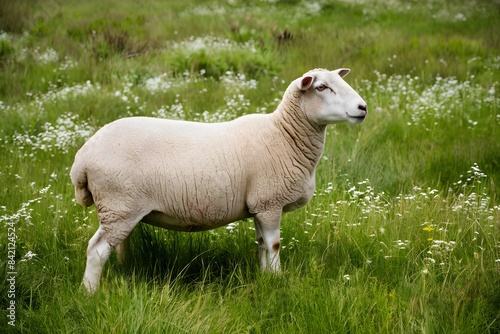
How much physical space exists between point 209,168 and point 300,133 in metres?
0.72

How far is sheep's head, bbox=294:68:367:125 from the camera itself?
153 inches

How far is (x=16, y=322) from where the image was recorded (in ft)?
11.1

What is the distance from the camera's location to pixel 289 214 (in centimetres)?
495

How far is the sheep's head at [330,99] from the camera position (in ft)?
12.8

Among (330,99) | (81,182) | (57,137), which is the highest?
(330,99)

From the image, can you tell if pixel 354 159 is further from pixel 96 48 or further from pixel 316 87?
pixel 96 48

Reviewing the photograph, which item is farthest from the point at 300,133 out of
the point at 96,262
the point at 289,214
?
the point at 96,262

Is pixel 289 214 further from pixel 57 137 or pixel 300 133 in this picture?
pixel 57 137

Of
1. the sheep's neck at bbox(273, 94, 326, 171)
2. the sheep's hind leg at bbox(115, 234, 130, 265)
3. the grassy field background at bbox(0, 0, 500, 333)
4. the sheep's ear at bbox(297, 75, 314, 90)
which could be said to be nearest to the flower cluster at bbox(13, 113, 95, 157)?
the grassy field background at bbox(0, 0, 500, 333)

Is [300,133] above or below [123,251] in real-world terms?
above

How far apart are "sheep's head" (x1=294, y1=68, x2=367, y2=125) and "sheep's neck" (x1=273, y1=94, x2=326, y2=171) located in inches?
3.4

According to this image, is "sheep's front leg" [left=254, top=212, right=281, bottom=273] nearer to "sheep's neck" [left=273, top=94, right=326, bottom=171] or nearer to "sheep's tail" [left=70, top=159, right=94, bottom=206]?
"sheep's neck" [left=273, top=94, right=326, bottom=171]

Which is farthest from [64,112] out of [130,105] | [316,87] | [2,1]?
[2,1]

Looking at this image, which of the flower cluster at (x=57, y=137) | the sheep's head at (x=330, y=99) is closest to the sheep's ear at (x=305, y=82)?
the sheep's head at (x=330, y=99)
